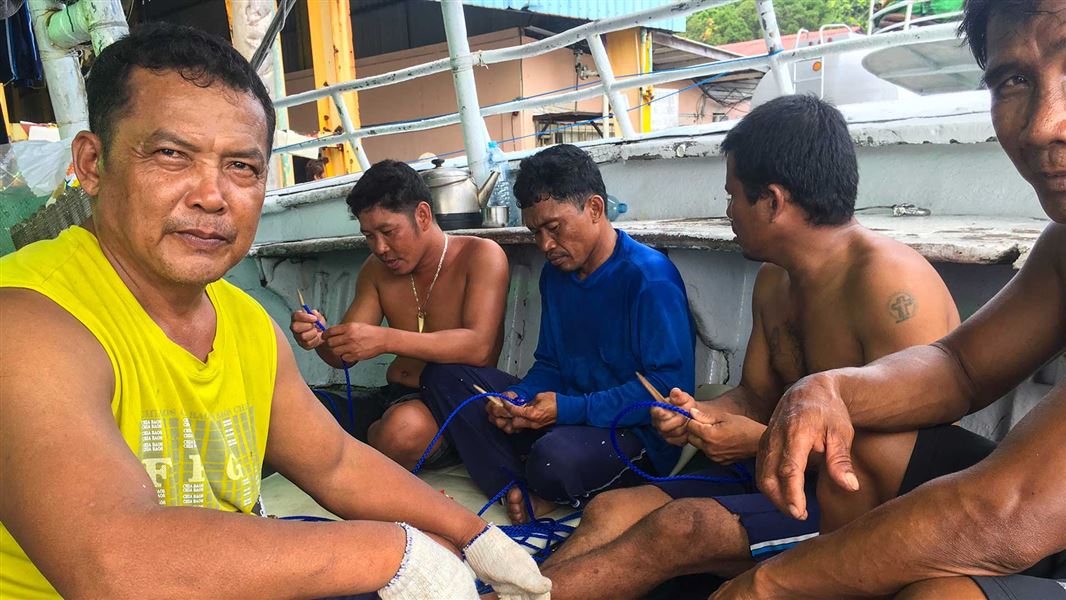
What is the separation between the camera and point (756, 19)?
2338 cm

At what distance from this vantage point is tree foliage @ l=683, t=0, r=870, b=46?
2354 centimetres

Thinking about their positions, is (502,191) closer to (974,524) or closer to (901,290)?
(901,290)

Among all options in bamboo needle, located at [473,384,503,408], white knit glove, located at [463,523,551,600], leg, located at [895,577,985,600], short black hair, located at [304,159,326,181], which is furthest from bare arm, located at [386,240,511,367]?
short black hair, located at [304,159,326,181]

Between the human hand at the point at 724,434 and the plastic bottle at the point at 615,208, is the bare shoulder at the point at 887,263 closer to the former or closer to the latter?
the human hand at the point at 724,434

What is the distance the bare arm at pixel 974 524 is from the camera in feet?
3.97

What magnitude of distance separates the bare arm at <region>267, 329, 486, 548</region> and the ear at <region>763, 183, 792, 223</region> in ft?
4.10

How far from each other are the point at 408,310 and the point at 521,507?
3.90 ft

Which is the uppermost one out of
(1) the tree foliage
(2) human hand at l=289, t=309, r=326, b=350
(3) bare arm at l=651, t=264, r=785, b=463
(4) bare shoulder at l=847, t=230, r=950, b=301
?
(1) the tree foliage

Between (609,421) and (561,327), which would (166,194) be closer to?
(609,421)

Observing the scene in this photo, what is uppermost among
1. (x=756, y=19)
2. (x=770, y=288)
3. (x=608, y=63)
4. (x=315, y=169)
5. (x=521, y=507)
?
(x=756, y=19)

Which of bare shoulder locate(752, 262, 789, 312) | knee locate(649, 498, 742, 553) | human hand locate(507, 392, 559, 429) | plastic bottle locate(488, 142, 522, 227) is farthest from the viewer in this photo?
plastic bottle locate(488, 142, 522, 227)

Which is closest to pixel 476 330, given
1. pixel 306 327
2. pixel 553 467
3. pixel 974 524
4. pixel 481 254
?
pixel 481 254

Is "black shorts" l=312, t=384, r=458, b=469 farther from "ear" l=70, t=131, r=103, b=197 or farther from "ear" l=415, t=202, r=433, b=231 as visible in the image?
"ear" l=70, t=131, r=103, b=197

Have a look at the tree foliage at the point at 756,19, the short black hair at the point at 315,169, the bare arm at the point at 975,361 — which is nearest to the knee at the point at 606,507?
the bare arm at the point at 975,361
